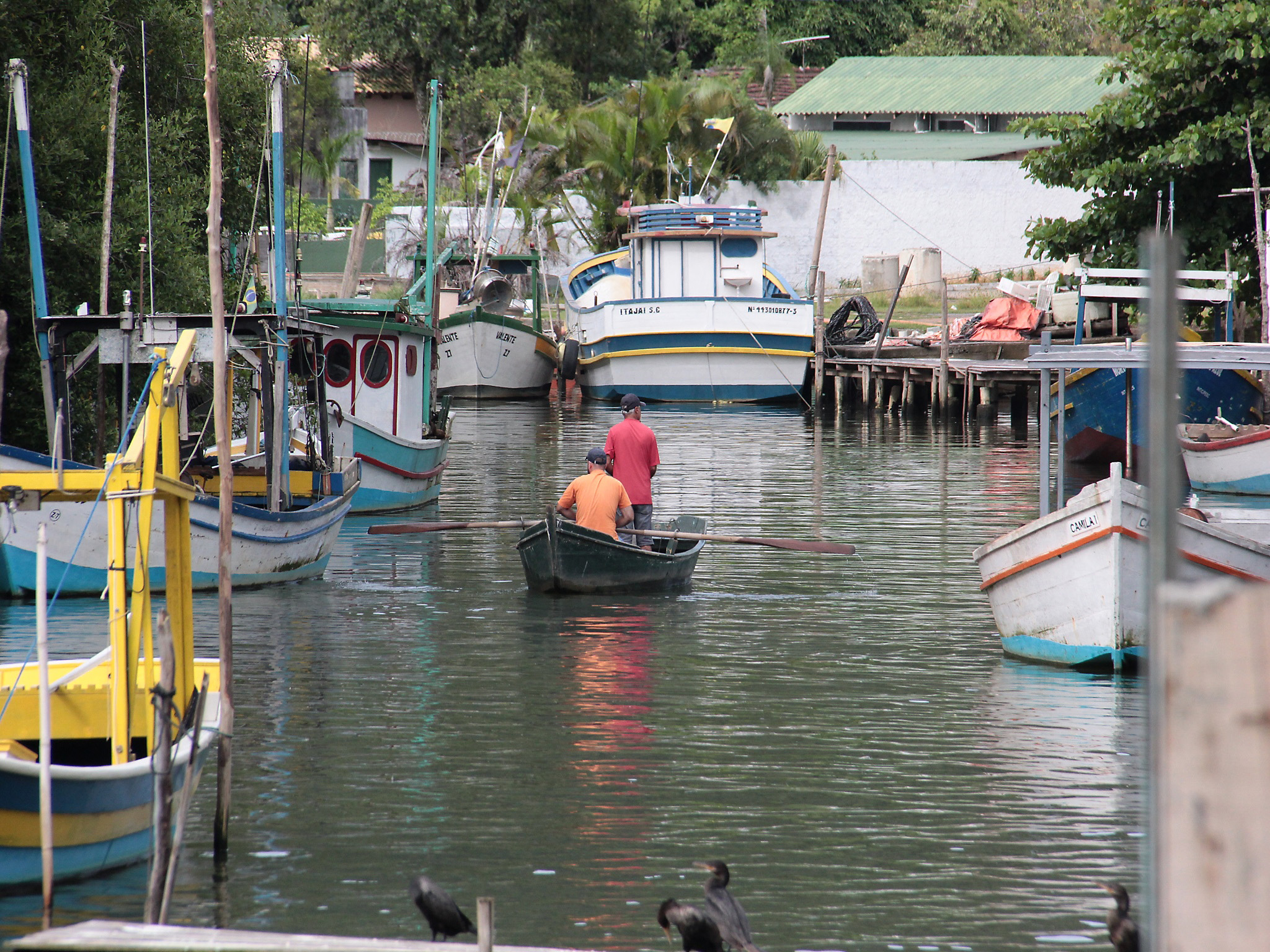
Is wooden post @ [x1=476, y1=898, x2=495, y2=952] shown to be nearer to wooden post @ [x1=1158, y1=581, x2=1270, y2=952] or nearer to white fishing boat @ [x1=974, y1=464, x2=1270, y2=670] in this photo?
wooden post @ [x1=1158, y1=581, x2=1270, y2=952]

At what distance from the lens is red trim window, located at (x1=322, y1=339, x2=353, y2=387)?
21.2 metres

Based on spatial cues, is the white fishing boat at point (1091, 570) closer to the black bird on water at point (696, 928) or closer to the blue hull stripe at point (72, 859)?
the black bird on water at point (696, 928)

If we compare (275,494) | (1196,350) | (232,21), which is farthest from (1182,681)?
(232,21)

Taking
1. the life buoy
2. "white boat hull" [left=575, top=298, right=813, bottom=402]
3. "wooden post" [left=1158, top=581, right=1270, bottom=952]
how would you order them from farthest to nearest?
the life buoy, "white boat hull" [left=575, top=298, right=813, bottom=402], "wooden post" [left=1158, top=581, right=1270, bottom=952]

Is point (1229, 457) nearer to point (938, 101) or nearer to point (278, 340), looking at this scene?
point (278, 340)

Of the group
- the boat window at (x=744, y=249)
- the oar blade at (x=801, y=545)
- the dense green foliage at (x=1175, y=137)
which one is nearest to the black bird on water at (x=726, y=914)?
the oar blade at (x=801, y=545)

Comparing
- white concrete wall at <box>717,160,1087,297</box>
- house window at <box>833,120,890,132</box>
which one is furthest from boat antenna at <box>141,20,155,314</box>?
house window at <box>833,120,890,132</box>

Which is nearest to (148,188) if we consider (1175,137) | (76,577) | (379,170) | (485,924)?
(76,577)

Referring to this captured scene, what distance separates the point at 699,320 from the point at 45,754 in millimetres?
31979

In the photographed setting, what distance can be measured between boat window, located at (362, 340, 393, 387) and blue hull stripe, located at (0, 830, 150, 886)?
14.5 m

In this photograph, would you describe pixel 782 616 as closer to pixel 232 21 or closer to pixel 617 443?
pixel 617 443

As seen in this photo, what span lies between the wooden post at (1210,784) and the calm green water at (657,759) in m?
4.73

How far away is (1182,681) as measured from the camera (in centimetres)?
193

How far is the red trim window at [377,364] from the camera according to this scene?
2134cm
